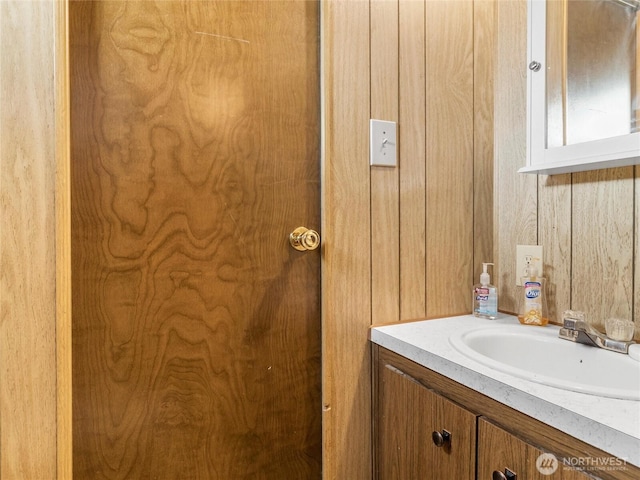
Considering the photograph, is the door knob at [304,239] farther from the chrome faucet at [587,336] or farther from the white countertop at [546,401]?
the chrome faucet at [587,336]

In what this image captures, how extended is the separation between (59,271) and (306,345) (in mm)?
592

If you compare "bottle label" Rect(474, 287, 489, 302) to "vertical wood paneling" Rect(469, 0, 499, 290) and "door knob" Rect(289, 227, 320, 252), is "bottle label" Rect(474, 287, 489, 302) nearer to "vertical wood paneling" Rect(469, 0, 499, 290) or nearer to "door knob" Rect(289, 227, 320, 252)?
"vertical wood paneling" Rect(469, 0, 499, 290)

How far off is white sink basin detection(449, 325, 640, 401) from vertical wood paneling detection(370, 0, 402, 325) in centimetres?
22

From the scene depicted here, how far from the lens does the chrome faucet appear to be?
826 mm

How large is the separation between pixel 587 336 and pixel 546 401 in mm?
357

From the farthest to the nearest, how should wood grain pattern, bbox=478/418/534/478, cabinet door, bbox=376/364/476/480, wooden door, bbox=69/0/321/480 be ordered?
1. wooden door, bbox=69/0/321/480
2. cabinet door, bbox=376/364/476/480
3. wood grain pattern, bbox=478/418/534/478

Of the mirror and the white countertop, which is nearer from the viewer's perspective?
the white countertop

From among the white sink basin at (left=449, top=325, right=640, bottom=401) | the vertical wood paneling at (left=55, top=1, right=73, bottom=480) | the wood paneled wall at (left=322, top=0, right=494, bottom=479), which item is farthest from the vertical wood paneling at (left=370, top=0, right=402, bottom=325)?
the vertical wood paneling at (left=55, top=1, right=73, bottom=480)

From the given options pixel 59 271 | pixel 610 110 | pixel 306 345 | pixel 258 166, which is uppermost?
pixel 610 110

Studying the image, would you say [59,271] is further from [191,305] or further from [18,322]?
[191,305]

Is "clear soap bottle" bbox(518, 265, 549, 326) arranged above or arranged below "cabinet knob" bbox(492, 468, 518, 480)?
above

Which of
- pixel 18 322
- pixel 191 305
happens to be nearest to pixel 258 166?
pixel 191 305

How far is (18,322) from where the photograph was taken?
2.66ft
